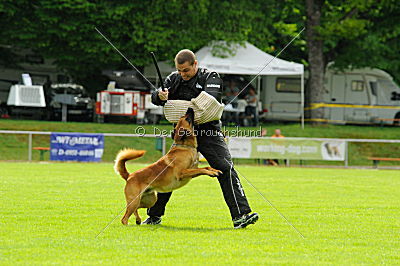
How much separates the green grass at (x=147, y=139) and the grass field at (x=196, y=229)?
10751 mm

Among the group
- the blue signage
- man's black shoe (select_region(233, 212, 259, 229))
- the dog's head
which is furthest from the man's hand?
the blue signage

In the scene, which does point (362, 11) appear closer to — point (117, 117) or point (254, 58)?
point (254, 58)

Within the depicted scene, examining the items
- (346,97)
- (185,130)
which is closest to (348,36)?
(346,97)

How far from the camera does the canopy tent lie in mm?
29453

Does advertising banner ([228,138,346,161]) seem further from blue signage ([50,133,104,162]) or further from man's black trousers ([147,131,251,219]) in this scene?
man's black trousers ([147,131,251,219])

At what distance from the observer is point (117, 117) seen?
103 feet

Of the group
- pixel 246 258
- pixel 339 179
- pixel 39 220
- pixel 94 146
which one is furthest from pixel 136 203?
pixel 94 146

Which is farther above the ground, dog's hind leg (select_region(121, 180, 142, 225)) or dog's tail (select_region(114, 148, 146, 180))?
dog's tail (select_region(114, 148, 146, 180))

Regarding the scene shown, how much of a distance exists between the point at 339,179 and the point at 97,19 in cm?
1530

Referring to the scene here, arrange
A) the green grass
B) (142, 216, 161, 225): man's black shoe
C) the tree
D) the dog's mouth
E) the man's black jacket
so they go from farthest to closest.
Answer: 1. the tree
2. the green grass
3. (142, 216, 161, 225): man's black shoe
4. the man's black jacket
5. the dog's mouth

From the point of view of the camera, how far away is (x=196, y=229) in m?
8.46

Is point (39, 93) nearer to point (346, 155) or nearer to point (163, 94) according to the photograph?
point (346, 155)

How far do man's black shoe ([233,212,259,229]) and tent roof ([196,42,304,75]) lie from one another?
20.8 m

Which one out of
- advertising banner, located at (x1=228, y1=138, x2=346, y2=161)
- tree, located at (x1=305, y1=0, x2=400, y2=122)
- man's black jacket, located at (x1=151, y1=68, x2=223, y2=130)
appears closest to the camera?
man's black jacket, located at (x1=151, y1=68, x2=223, y2=130)
